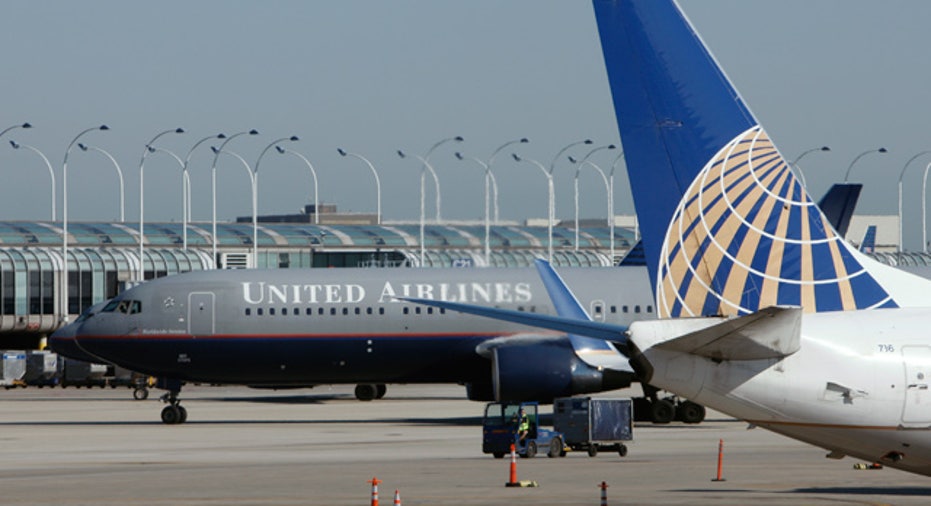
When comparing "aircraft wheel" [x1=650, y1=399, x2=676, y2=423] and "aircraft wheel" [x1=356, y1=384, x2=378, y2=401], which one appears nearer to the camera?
"aircraft wheel" [x1=650, y1=399, x2=676, y2=423]

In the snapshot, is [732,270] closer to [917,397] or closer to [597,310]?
[917,397]

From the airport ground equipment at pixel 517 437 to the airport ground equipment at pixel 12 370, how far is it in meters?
55.2

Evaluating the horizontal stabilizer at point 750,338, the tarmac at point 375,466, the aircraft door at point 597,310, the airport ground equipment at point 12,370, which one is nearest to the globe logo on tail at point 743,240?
the horizontal stabilizer at point 750,338

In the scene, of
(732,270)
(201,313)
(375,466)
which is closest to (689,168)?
(732,270)

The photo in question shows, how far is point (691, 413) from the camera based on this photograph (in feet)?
175

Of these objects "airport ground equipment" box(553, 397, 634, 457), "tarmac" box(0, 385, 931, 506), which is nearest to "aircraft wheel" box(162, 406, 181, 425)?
"tarmac" box(0, 385, 931, 506)

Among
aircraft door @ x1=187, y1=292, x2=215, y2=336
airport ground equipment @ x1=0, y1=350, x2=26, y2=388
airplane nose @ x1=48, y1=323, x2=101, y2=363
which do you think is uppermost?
aircraft door @ x1=187, y1=292, x2=215, y2=336

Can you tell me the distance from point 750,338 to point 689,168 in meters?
2.34

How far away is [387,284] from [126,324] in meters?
8.68

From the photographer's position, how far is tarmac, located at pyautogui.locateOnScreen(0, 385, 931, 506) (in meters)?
30.7

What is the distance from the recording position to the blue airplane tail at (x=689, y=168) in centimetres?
2125

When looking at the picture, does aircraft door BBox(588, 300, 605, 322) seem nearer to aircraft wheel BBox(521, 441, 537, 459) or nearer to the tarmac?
the tarmac

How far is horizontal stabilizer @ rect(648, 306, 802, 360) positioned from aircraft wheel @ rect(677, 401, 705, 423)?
3231cm

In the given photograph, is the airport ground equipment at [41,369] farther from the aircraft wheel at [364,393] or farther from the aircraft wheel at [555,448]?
the aircraft wheel at [555,448]
